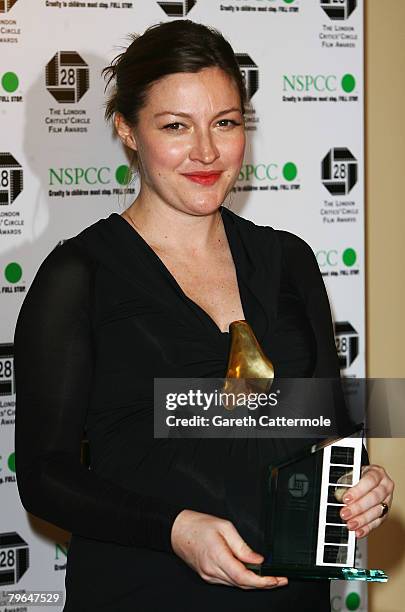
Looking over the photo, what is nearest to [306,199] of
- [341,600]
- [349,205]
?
[349,205]

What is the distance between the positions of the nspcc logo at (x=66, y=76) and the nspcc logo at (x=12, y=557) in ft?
3.70

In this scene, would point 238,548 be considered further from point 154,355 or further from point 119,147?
point 119,147

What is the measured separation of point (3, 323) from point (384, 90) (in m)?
1.33

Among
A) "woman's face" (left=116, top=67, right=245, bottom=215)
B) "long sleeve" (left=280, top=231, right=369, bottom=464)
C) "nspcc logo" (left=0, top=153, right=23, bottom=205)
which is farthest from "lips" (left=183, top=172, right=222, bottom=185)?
"nspcc logo" (left=0, top=153, right=23, bottom=205)

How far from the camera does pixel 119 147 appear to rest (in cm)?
261

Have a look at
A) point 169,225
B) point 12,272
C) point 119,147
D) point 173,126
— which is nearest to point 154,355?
point 169,225

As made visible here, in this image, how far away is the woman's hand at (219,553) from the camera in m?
1.32

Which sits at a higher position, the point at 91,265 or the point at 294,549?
the point at 91,265

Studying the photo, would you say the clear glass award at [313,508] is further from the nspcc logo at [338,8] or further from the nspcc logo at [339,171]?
the nspcc logo at [338,8]

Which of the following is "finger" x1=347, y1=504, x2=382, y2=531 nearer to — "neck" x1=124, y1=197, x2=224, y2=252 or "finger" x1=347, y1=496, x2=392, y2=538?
"finger" x1=347, y1=496, x2=392, y2=538

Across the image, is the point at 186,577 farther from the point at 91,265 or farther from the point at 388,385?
the point at 388,385

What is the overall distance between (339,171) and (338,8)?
0.45 m

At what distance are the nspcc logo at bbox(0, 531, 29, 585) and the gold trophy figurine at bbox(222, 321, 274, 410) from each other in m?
1.16

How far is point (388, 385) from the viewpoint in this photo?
9.75 feet
